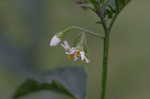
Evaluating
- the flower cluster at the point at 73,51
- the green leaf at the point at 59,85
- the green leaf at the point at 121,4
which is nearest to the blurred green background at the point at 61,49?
the green leaf at the point at 59,85

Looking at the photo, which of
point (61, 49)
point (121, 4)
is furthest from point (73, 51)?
point (61, 49)

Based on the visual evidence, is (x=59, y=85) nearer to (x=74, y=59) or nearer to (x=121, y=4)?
(x=74, y=59)

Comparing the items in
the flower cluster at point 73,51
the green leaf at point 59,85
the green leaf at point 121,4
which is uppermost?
the green leaf at point 121,4

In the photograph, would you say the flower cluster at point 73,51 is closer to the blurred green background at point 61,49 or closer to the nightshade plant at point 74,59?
the nightshade plant at point 74,59

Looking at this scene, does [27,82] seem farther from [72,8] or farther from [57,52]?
[72,8]

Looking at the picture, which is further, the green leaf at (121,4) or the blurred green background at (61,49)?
the blurred green background at (61,49)

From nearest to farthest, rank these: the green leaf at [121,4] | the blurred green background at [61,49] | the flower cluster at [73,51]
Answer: the green leaf at [121,4] < the flower cluster at [73,51] < the blurred green background at [61,49]

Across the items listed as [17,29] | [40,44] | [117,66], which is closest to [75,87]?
[40,44]
